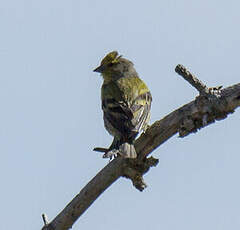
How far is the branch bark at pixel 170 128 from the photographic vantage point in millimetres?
6801

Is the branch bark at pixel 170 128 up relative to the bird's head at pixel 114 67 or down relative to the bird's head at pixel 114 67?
down

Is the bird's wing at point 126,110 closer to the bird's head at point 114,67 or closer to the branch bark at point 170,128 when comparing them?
the bird's head at point 114,67

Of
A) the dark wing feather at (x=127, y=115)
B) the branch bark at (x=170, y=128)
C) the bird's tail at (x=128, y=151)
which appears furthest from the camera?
the dark wing feather at (x=127, y=115)

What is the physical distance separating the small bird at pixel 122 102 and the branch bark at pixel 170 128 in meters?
0.27

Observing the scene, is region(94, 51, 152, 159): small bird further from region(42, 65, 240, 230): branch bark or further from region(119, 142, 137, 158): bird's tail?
region(42, 65, 240, 230): branch bark

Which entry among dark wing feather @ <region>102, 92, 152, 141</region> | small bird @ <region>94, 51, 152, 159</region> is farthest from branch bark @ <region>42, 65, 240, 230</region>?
dark wing feather @ <region>102, 92, 152, 141</region>

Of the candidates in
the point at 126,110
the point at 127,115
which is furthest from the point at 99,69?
the point at 127,115

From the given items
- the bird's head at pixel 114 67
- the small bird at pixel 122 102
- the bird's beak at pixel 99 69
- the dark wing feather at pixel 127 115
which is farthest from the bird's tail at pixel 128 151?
the bird's beak at pixel 99 69

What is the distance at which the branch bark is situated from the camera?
6.80 metres

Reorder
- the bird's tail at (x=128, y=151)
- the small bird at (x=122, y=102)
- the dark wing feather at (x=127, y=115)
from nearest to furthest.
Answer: the bird's tail at (x=128, y=151), the small bird at (x=122, y=102), the dark wing feather at (x=127, y=115)

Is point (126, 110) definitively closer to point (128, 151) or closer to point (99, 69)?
point (128, 151)

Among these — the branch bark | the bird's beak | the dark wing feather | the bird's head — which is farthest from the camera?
the bird's beak

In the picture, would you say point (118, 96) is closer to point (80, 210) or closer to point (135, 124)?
point (135, 124)

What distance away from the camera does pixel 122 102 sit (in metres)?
10.4
